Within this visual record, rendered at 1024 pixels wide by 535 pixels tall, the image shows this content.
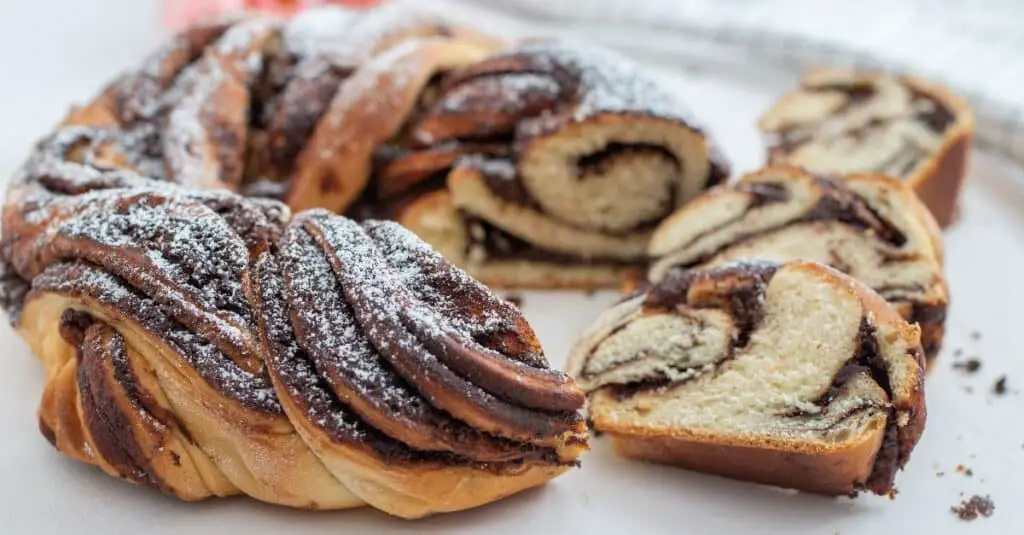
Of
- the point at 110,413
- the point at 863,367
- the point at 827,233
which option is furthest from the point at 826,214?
the point at 110,413

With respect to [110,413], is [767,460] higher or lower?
lower

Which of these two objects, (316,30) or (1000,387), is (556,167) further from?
(1000,387)

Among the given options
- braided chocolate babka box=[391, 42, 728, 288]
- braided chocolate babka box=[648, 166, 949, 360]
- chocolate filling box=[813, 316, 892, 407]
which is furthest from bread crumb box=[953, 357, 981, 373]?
braided chocolate babka box=[391, 42, 728, 288]

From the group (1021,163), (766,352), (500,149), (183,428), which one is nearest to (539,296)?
(500,149)

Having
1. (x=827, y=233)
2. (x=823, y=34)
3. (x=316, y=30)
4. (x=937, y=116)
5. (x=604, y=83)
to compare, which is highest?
(x=316, y=30)

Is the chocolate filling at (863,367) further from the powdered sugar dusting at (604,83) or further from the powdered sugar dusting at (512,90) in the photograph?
the powdered sugar dusting at (512,90)

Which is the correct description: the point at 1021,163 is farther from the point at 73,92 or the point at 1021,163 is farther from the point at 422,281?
the point at 73,92
